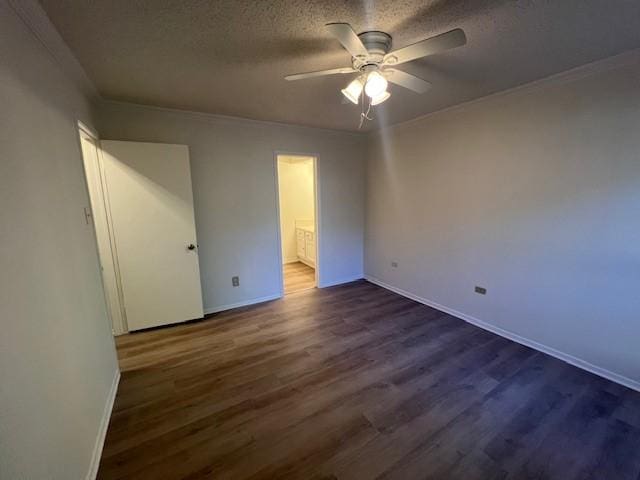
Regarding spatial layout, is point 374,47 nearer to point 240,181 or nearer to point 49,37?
point 49,37

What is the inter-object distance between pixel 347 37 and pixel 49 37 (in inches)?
64.4

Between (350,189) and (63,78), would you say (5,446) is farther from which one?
(350,189)

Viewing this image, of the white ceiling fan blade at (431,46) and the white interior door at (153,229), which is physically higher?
the white ceiling fan blade at (431,46)

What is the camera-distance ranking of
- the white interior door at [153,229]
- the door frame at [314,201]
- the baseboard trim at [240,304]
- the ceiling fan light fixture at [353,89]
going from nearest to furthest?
the ceiling fan light fixture at [353,89]
the white interior door at [153,229]
the baseboard trim at [240,304]
the door frame at [314,201]

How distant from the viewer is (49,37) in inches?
57.1

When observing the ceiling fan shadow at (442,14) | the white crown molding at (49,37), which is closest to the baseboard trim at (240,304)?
the white crown molding at (49,37)

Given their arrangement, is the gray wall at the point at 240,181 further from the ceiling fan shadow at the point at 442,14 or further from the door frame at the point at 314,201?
the ceiling fan shadow at the point at 442,14

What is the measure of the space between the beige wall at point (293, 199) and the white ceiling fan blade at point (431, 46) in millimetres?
4142

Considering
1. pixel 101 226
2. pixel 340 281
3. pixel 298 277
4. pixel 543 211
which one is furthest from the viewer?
pixel 298 277

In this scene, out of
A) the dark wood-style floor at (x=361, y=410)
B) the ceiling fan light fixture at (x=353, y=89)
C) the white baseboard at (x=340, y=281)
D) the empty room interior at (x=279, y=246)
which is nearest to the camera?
the empty room interior at (x=279, y=246)

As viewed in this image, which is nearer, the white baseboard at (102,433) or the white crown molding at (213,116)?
the white baseboard at (102,433)

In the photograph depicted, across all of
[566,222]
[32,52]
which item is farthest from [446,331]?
[32,52]

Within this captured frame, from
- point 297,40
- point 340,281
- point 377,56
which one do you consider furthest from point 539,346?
point 297,40

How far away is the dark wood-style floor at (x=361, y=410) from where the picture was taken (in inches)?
57.9
